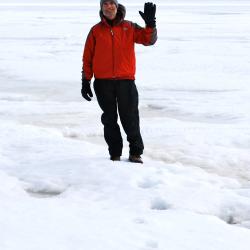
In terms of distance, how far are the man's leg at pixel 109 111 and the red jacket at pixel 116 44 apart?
0.30 ft

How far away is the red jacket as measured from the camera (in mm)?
4719

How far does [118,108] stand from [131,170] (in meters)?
0.63

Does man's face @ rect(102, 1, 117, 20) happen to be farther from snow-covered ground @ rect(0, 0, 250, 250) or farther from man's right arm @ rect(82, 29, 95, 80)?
snow-covered ground @ rect(0, 0, 250, 250)

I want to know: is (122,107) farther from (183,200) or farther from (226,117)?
(226,117)

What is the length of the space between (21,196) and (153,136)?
258 centimetres

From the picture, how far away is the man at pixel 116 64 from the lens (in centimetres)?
470

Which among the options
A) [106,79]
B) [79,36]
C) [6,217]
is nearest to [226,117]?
[106,79]

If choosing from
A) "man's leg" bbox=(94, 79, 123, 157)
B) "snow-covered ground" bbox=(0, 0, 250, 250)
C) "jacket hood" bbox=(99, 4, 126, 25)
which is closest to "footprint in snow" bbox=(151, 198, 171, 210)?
"snow-covered ground" bbox=(0, 0, 250, 250)

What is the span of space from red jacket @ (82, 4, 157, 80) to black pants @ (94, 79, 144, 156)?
9 cm

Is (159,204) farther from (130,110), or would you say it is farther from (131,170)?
(130,110)

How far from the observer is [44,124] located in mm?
6980

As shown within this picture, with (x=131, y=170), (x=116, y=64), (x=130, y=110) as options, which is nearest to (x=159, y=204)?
(x=131, y=170)

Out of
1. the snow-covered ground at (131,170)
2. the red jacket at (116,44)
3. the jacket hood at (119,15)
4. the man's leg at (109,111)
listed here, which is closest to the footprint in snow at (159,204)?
the snow-covered ground at (131,170)

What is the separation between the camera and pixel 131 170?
4707mm
